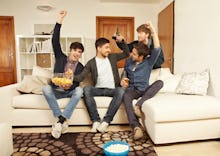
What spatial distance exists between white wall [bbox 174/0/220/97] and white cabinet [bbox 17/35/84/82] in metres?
2.04

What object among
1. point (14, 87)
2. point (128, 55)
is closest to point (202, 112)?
point (128, 55)

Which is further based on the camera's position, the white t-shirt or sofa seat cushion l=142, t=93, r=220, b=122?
the white t-shirt

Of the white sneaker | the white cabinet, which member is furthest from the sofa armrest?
the white cabinet

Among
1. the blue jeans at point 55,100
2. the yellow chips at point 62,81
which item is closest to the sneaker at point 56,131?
the blue jeans at point 55,100

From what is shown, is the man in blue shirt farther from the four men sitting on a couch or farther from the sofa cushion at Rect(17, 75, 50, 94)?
the sofa cushion at Rect(17, 75, 50, 94)

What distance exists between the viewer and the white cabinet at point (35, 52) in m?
4.04

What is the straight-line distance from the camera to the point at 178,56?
325 centimetres

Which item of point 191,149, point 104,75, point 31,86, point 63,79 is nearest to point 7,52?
point 31,86

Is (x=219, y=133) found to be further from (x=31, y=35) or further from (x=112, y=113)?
(x=31, y=35)

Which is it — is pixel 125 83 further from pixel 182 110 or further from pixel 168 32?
pixel 168 32

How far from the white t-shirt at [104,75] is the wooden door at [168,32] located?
1.55 metres

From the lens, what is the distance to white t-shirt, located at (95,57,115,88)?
239cm

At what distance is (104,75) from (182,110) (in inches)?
39.7

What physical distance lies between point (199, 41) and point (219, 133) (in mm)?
1214
